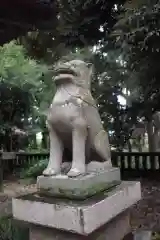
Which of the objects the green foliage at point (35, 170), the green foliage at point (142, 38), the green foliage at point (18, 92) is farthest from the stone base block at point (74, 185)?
the green foliage at point (18, 92)

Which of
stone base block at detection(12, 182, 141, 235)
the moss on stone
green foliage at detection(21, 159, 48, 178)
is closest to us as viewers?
stone base block at detection(12, 182, 141, 235)

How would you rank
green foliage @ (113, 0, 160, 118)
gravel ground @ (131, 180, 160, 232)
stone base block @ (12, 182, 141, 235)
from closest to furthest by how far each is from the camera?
stone base block @ (12, 182, 141, 235) < gravel ground @ (131, 180, 160, 232) < green foliage @ (113, 0, 160, 118)

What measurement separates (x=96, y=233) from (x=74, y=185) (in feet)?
1.06

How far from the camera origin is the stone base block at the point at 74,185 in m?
1.48

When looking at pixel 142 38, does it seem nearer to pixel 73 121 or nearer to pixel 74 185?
pixel 73 121

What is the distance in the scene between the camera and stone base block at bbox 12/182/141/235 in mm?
1346

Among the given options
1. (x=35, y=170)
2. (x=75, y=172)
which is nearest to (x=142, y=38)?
(x=75, y=172)

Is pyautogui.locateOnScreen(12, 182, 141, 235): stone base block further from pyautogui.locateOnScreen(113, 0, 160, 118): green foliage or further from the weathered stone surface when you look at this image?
pyautogui.locateOnScreen(113, 0, 160, 118): green foliage

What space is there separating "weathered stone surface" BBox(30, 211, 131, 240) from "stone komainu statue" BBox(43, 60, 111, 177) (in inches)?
12.2

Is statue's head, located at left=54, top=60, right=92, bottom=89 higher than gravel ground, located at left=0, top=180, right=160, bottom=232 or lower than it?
higher

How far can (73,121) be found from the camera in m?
1.56

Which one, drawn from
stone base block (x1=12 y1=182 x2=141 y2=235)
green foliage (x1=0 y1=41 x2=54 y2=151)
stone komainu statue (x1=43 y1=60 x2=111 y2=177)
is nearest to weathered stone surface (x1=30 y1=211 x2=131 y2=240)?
stone base block (x1=12 y1=182 x2=141 y2=235)

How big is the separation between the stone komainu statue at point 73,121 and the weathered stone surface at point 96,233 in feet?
1.02

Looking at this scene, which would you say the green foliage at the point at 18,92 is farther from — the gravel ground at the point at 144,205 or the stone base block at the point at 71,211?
the stone base block at the point at 71,211
